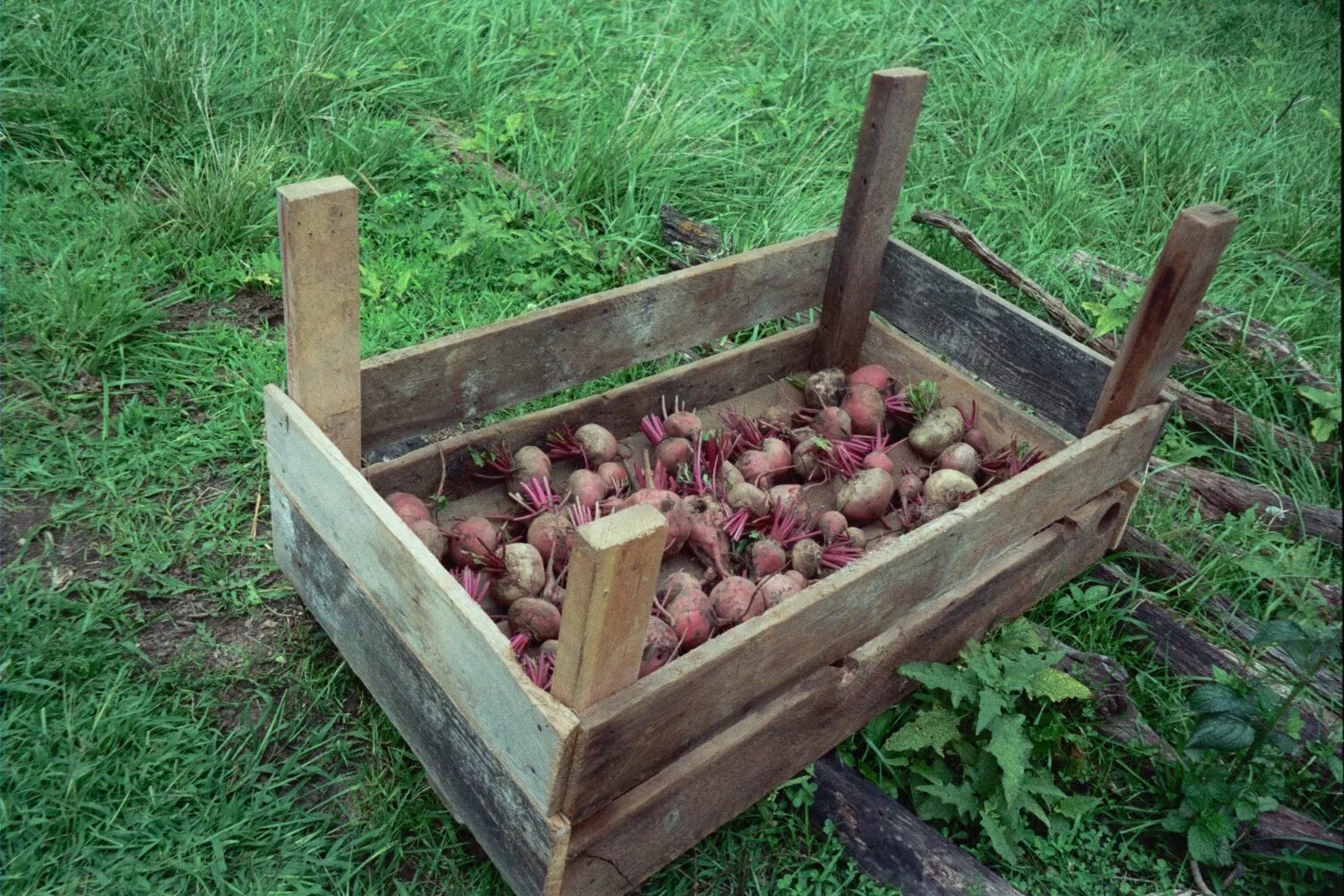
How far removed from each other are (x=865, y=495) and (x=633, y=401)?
2.24 feet

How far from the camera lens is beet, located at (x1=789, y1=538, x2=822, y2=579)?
2.86 metres

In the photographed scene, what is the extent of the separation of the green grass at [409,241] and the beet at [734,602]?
39cm

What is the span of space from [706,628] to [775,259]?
123 cm

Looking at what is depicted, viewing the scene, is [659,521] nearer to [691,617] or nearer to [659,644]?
[659,644]

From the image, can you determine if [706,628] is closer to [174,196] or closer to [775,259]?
[775,259]

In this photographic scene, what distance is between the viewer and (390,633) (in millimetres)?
2273

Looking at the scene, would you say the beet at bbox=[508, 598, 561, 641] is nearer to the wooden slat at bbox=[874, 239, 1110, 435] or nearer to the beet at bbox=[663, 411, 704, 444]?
the beet at bbox=[663, 411, 704, 444]

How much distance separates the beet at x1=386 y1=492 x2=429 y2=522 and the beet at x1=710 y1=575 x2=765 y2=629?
69 centimetres

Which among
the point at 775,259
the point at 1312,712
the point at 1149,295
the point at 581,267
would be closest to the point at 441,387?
the point at 775,259

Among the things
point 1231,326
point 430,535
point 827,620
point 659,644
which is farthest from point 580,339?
point 1231,326

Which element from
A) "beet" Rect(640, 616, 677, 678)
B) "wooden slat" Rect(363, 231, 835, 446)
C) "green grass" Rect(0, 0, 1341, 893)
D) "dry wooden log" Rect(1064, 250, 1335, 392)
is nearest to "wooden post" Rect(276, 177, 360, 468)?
"wooden slat" Rect(363, 231, 835, 446)

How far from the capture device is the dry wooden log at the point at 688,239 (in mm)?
4055

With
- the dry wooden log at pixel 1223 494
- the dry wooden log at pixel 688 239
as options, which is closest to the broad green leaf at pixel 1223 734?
the dry wooden log at pixel 1223 494

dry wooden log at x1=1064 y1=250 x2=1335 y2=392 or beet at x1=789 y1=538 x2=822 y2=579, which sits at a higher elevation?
dry wooden log at x1=1064 y1=250 x2=1335 y2=392
